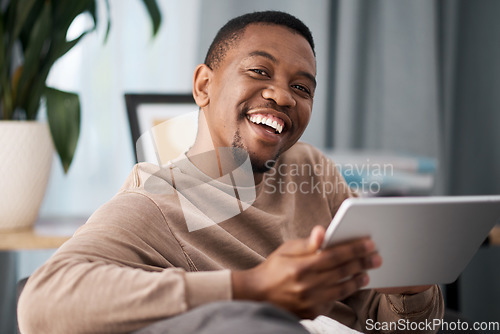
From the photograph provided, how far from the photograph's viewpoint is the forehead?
0.88 m

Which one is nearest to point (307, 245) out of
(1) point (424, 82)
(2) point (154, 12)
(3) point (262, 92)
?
(3) point (262, 92)

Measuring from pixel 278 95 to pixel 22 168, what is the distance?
0.76 m

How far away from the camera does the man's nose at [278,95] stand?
33.9 inches

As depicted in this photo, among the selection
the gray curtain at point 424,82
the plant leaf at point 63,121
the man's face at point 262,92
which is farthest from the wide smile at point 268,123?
the gray curtain at point 424,82

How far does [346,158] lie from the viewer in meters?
1.52

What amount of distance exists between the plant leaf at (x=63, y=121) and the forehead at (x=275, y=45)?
1.86 ft

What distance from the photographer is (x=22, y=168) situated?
1274 mm

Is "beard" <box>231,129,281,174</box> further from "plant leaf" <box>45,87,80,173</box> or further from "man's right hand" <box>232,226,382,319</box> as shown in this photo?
"plant leaf" <box>45,87,80,173</box>

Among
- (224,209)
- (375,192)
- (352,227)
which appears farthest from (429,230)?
(375,192)

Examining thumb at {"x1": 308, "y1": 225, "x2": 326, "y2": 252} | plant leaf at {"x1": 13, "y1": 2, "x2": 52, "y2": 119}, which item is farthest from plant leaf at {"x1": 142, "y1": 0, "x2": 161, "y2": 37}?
thumb at {"x1": 308, "y1": 225, "x2": 326, "y2": 252}

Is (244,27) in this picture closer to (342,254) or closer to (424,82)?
(342,254)

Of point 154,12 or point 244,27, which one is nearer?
point 244,27

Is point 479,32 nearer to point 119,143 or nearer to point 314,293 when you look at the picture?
point 119,143

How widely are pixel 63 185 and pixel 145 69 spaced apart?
0.45 meters
